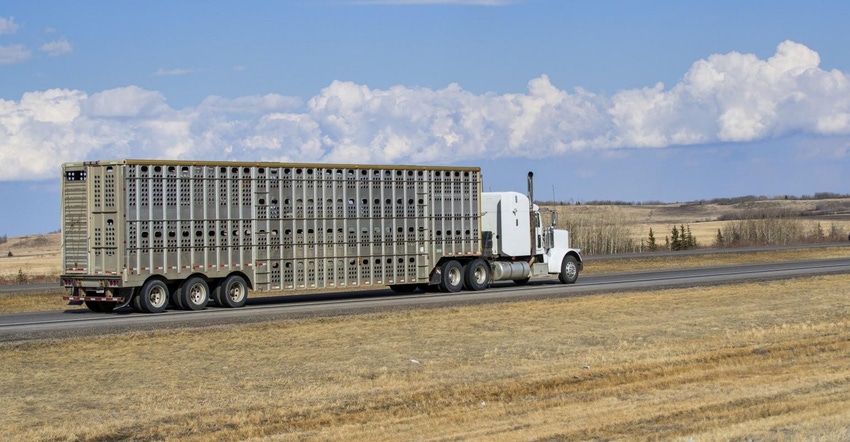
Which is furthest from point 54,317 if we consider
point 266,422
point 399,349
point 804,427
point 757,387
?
point 804,427

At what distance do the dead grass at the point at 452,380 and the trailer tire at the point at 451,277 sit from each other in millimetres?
9261

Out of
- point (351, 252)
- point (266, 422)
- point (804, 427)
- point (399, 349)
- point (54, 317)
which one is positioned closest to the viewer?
point (804, 427)

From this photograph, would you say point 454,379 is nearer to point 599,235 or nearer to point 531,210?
point 531,210

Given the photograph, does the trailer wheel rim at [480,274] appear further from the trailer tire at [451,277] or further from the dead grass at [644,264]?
the dead grass at [644,264]

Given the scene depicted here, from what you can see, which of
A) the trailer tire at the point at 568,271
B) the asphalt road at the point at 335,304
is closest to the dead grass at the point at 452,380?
the asphalt road at the point at 335,304

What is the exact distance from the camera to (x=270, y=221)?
3228cm

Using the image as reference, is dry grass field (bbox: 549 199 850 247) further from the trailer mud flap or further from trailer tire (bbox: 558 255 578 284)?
the trailer mud flap

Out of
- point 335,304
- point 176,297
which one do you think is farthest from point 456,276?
point 176,297

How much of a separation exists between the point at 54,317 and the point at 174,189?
484cm

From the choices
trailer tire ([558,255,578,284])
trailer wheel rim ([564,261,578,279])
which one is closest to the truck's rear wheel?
trailer tire ([558,255,578,284])

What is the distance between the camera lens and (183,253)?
3056 cm

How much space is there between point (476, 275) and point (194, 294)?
1071 cm

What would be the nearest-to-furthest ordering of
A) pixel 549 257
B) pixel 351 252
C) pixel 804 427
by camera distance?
1. pixel 804 427
2. pixel 351 252
3. pixel 549 257

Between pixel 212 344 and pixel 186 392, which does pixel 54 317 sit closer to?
pixel 212 344
